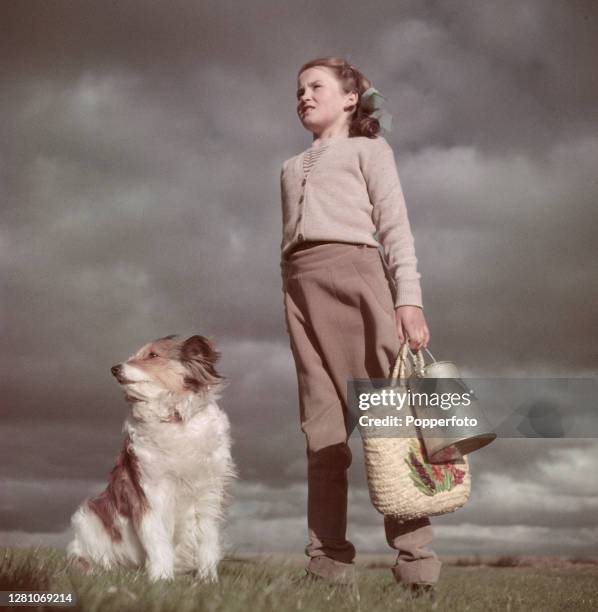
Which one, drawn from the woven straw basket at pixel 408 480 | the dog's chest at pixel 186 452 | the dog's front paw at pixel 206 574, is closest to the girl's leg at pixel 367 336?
the woven straw basket at pixel 408 480

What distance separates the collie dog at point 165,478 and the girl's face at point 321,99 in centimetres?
165

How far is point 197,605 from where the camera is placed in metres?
3.03

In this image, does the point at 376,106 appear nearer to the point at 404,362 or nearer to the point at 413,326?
the point at 413,326

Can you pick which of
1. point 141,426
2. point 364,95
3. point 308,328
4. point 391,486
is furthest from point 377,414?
point 364,95

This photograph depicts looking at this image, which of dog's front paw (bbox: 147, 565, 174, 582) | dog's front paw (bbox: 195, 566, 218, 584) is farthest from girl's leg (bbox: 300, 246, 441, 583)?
dog's front paw (bbox: 147, 565, 174, 582)

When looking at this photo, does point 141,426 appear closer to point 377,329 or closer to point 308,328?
point 308,328

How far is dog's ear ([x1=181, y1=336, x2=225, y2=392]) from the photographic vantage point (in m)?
4.78

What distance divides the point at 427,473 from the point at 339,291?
3.62 ft

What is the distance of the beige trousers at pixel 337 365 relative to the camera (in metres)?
4.14

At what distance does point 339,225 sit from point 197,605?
2.15 metres

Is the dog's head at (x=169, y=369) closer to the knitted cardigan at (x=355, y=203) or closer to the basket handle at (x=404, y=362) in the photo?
the knitted cardigan at (x=355, y=203)

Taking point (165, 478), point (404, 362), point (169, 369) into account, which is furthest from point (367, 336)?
point (165, 478)

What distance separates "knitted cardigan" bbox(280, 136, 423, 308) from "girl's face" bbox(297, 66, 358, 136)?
5.5 inches

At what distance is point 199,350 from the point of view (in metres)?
4.88
